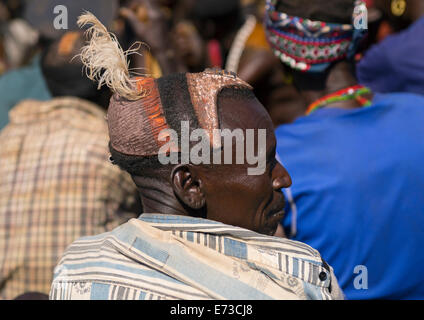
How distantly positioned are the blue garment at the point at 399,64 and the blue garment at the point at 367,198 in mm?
751

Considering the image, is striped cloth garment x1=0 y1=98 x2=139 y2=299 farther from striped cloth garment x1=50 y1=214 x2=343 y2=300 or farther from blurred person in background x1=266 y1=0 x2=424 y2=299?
striped cloth garment x1=50 y1=214 x2=343 y2=300

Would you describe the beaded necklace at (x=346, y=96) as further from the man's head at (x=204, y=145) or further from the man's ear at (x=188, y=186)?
the man's ear at (x=188, y=186)

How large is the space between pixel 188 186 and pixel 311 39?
1.21m

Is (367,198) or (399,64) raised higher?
(399,64)

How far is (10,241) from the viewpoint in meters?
3.06

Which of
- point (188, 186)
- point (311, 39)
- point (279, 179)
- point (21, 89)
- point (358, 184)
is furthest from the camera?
point (21, 89)

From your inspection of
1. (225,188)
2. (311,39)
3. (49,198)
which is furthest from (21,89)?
(225,188)

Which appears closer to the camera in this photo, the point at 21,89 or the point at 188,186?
the point at 188,186

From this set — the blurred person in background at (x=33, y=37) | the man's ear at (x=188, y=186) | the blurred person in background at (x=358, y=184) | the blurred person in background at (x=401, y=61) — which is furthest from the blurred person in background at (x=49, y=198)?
the blurred person in background at (x=401, y=61)

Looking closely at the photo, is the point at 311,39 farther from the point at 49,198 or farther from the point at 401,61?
the point at 49,198

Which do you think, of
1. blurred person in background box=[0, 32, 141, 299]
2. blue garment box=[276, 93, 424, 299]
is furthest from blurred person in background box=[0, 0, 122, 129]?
blue garment box=[276, 93, 424, 299]

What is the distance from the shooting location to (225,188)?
1.80m

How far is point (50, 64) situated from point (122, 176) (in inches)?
41.7
